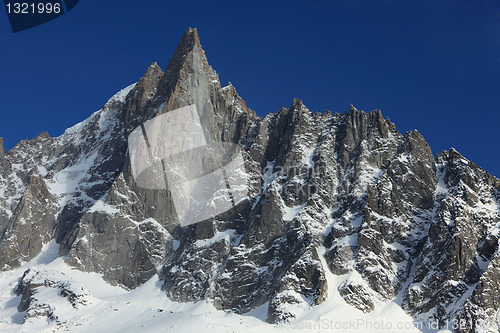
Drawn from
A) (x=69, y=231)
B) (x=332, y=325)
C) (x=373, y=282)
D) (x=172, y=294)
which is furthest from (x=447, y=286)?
(x=69, y=231)

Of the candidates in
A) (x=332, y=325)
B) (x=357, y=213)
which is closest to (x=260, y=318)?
(x=332, y=325)

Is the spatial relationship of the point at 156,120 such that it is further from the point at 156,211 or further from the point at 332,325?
the point at 332,325

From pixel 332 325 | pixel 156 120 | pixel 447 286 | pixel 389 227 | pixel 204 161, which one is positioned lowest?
pixel 332 325

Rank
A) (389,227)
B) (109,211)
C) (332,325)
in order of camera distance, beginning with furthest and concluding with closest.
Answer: (109,211)
(389,227)
(332,325)

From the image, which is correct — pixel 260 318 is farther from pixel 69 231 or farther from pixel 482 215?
pixel 69 231

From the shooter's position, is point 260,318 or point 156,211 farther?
point 156,211

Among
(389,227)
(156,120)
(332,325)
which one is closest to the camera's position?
(332,325)

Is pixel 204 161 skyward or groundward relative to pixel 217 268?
skyward
